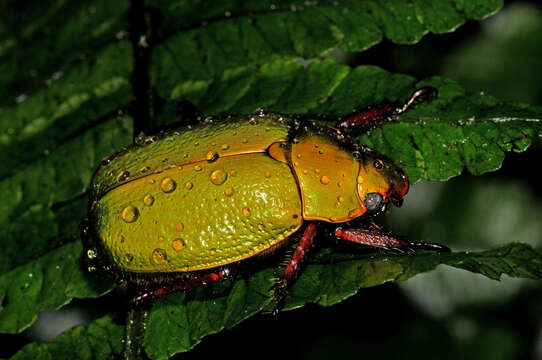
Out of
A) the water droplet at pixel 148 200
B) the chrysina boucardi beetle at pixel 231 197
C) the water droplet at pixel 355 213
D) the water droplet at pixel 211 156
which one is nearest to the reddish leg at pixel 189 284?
the chrysina boucardi beetle at pixel 231 197

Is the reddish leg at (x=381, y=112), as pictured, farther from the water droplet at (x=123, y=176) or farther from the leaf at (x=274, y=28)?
the water droplet at (x=123, y=176)

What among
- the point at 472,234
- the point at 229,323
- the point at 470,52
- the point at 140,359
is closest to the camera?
the point at 229,323

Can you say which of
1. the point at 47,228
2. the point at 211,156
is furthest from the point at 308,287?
the point at 47,228

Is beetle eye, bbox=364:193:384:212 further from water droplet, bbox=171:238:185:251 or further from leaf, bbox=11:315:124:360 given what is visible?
leaf, bbox=11:315:124:360

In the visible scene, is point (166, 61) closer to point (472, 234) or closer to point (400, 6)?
point (400, 6)

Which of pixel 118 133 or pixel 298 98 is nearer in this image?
pixel 298 98

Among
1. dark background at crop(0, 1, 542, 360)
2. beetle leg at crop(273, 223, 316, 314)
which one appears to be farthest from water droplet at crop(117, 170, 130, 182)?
dark background at crop(0, 1, 542, 360)

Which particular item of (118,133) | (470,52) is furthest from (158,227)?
(470,52)
